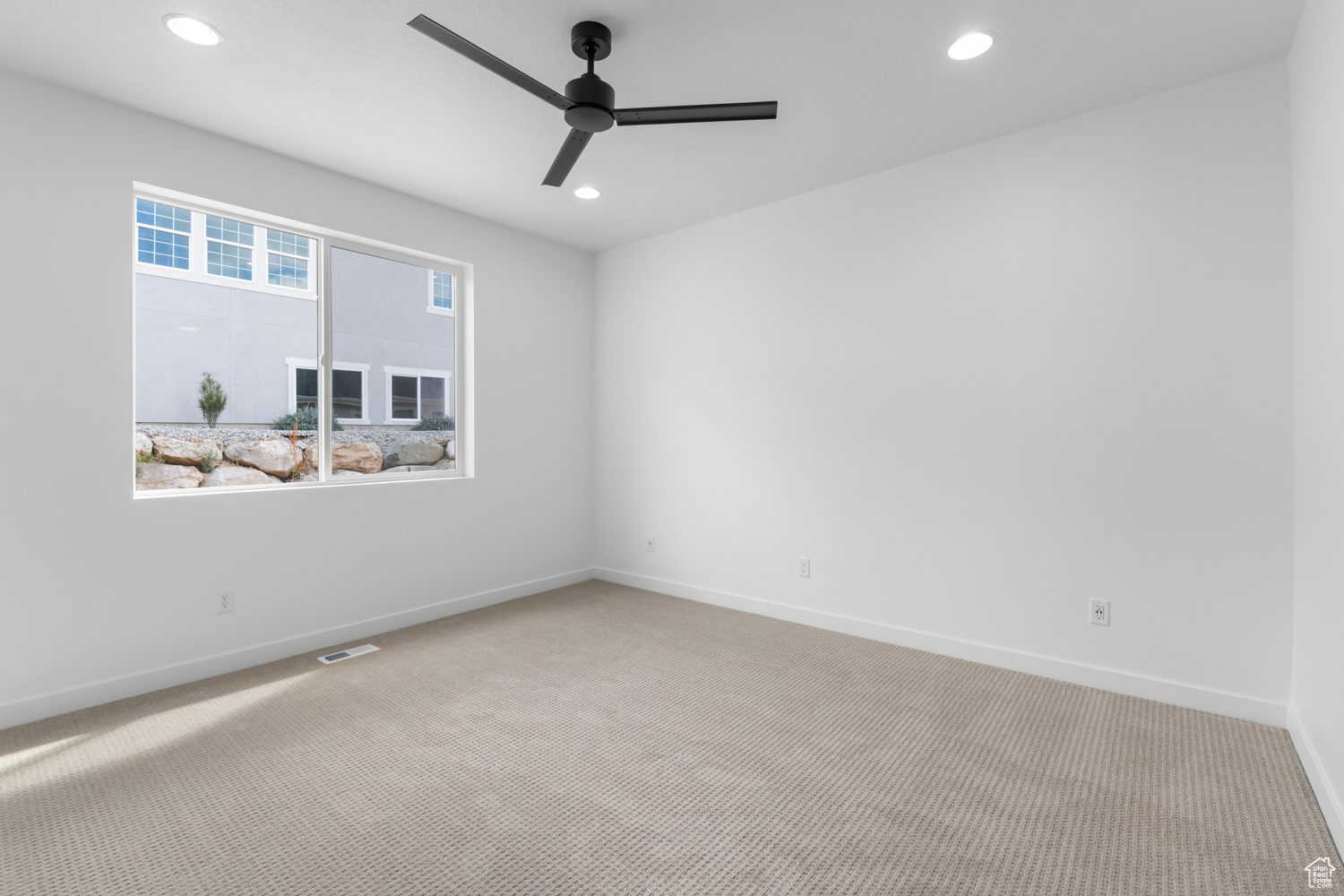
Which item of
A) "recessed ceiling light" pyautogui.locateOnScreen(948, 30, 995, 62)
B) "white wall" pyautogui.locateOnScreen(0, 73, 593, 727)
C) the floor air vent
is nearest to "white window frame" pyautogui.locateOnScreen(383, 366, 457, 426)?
"white wall" pyautogui.locateOnScreen(0, 73, 593, 727)

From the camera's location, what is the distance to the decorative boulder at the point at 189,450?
2920 mm

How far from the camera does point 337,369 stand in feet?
11.6

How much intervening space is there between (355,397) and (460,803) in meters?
2.53

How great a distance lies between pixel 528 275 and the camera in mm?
4445

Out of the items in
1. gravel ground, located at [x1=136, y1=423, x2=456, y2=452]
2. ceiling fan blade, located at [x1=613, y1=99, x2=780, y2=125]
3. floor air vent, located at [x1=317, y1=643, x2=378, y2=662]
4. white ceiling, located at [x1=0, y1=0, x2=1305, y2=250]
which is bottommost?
floor air vent, located at [x1=317, y1=643, x2=378, y2=662]

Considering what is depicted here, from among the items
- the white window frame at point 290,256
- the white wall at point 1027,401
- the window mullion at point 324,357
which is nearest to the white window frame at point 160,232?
the white window frame at point 290,256

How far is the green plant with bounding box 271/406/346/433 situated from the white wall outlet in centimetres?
399

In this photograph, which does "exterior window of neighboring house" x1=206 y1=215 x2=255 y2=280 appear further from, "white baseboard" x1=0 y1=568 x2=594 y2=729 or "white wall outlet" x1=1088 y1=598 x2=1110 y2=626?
"white wall outlet" x1=1088 y1=598 x2=1110 y2=626

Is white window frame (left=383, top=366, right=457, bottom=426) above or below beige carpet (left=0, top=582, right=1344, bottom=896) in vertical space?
above

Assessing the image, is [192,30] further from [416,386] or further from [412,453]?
[412,453]

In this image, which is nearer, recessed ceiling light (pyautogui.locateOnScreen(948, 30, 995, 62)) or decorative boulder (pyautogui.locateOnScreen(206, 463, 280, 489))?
recessed ceiling light (pyautogui.locateOnScreen(948, 30, 995, 62))

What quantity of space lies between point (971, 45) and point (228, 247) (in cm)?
349

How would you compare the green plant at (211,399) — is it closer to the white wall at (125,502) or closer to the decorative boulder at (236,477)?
the decorative boulder at (236,477)

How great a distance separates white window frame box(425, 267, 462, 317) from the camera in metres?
4.00
